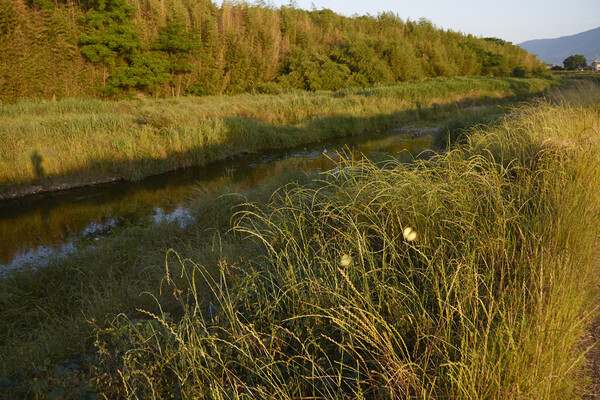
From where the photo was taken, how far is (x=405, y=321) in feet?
6.10

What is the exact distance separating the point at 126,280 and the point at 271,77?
19810mm

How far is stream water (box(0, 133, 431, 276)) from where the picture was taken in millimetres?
5773

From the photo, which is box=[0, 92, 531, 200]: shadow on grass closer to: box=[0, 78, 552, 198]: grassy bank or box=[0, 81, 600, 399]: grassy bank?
box=[0, 78, 552, 198]: grassy bank

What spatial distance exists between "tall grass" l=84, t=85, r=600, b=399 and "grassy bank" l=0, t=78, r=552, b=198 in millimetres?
6512

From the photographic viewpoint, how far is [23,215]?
23.2ft

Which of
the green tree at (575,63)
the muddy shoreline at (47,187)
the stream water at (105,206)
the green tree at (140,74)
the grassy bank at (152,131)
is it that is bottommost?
the stream water at (105,206)

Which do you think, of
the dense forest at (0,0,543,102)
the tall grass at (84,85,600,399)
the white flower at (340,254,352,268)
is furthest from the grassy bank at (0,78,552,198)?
the white flower at (340,254,352,268)

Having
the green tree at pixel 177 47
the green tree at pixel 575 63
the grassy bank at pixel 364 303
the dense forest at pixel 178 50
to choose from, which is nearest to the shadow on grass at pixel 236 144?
the grassy bank at pixel 364 303

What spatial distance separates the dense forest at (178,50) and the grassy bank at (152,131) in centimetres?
321

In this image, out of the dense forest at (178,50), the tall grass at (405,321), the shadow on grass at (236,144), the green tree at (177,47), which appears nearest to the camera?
the tall grass at (405,321)

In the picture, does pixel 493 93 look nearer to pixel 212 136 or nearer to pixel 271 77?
pixel 271 77

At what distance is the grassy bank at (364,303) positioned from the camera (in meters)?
1.61

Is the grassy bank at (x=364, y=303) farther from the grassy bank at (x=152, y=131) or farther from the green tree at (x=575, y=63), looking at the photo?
the green tree at (x=575, y=63)

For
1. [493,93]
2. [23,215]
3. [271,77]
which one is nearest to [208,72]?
[271,77]
